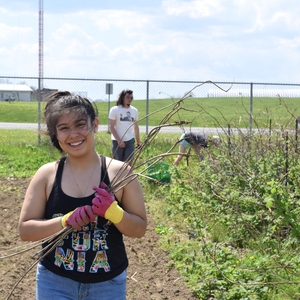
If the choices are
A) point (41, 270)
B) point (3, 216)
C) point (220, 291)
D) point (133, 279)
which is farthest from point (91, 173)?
point (3, 216)

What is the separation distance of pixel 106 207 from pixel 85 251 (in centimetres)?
26

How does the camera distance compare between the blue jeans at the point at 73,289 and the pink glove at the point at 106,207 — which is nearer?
the pink glove at the point at 106,207

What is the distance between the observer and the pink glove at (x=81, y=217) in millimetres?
2554

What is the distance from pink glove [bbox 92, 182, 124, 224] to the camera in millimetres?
2574

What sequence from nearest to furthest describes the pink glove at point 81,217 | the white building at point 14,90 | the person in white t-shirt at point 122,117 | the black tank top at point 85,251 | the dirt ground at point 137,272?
the pink glove at point 81,217 → the black tank top at point 85,251 → the dirt ground at point 137,272 → the person in white t-shirt at point 122,117 → the white building at point 14,90

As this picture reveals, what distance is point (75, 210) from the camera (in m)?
2.60

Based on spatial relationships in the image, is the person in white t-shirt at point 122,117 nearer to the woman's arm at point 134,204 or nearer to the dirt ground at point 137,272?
the dirt ground at point 137,272

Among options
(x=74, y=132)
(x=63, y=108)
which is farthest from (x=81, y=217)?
(x=63, y=108)

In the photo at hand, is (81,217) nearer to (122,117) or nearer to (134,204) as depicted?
(134,204)

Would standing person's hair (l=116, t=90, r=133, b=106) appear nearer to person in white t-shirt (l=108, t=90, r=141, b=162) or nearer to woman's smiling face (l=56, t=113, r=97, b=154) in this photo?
person in white t-shirt (l=108, t=90, r=141, b=162)

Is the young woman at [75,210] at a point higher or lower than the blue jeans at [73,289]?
higher

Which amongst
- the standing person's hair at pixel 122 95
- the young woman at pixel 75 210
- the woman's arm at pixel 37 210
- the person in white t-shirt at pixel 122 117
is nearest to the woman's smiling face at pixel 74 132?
the young woman at pixel 75 210

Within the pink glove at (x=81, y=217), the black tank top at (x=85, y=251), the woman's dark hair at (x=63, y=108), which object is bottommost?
the black tank top at (x=85, y=251)

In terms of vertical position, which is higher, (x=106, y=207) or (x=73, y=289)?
(x=106, y=207)
